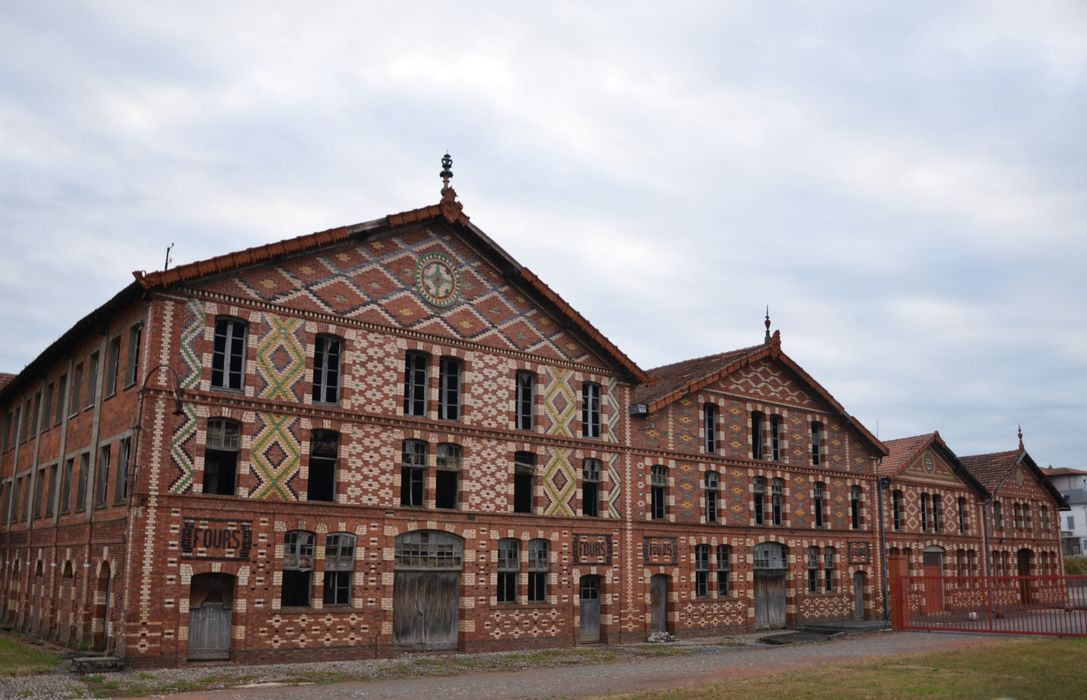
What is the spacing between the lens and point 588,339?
32625mm

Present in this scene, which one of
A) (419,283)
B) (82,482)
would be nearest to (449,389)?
(419,283)

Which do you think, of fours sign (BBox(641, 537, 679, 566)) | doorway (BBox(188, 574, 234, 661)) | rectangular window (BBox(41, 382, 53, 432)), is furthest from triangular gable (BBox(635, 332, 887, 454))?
rectangular window (BBox(41, 382, 53, 432))

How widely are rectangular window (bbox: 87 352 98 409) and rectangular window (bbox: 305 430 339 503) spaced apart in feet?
22.7

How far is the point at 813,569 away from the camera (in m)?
39.0

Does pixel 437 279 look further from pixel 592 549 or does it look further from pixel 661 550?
pixel 661 550

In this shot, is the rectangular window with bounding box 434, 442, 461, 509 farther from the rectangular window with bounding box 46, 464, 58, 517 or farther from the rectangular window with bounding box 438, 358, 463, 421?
the rectangular window with bounding box 46, 464, 58, 517

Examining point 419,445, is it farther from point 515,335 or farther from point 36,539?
point 36,539

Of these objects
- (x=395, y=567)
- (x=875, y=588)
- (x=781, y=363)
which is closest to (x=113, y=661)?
(x=395, y=567)

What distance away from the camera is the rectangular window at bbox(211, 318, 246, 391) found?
2495 cm

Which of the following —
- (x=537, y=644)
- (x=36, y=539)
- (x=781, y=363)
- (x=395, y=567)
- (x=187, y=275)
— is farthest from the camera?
(x=781, y=363)

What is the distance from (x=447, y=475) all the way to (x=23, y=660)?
1153 centimetres

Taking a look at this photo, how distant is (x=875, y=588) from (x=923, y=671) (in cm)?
1969

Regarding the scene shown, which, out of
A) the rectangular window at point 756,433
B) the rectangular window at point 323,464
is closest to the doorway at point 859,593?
the rectangular window at point 756,433

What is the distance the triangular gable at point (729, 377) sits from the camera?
35.7 metres
